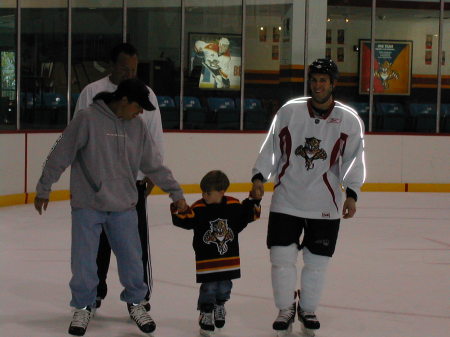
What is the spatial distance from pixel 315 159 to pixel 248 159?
806 centimetres

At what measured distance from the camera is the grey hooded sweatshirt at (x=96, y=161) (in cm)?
411

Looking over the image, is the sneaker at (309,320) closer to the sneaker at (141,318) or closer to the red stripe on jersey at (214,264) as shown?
the red stripe on jersey at (214,264)

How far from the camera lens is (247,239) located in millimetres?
A: 7727

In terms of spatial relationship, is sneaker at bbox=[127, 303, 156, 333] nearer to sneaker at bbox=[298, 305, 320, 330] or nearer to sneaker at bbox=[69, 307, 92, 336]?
sneaker at bbox=[69, 307, 92, 336]

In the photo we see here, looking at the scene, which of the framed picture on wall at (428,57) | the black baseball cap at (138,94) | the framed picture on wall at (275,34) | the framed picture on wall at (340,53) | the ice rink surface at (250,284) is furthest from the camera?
the framed picture on wall at (428,57)

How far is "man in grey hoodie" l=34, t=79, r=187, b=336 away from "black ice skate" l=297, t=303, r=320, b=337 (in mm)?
654

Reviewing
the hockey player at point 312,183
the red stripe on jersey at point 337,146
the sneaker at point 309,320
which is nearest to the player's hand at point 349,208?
the hockey player at point 312,183

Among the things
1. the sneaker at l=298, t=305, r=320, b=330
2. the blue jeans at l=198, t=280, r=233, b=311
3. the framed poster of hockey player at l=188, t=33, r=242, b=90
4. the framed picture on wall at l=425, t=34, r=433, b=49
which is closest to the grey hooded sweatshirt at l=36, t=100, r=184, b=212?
the blue jeans at l=198, t=280, r=233, b=311

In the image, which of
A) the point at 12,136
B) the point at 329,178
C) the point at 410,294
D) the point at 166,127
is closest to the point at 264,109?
the point at 166,127

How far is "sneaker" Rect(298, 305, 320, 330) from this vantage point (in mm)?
4301

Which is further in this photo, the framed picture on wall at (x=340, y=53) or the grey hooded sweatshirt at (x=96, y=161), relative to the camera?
the framed picture on wall at (x=340, y=53)

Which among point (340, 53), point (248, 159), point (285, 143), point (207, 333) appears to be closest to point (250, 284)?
point (207, 333)

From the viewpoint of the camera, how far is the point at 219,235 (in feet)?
13.9

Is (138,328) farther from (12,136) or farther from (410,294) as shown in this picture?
(12,136)
